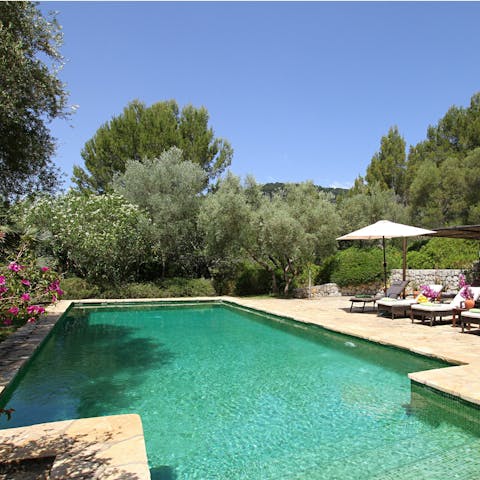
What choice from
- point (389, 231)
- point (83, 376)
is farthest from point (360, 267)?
point (83, 376)

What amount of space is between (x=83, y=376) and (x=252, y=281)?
1265cm

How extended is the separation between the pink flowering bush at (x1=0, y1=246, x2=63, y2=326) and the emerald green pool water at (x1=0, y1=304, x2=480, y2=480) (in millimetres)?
1904

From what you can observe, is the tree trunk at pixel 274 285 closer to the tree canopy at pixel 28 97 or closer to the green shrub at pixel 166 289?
the green shrub at pixel 166 289

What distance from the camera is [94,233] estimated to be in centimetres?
1673

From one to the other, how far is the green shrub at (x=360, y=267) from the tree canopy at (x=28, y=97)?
1301 centimetres

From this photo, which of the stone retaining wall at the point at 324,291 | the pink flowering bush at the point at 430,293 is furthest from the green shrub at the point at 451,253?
the pink flowering bush at the point at 430,293

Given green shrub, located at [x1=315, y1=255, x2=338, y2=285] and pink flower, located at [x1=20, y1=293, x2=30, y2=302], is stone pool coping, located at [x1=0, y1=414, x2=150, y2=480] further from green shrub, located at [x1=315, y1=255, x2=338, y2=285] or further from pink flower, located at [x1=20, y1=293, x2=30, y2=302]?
green shrub, located at [x1=315, y1=255, x2=338, y2=285]

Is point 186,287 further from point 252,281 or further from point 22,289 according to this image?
point 22,289

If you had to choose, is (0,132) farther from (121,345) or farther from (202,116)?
(202,116)

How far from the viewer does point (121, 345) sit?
362 inches

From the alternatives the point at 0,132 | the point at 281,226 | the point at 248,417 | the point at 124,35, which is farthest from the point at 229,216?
the point at 248,417

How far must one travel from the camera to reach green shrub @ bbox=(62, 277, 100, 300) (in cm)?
1645

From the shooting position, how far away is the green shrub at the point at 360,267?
17609 millimetres

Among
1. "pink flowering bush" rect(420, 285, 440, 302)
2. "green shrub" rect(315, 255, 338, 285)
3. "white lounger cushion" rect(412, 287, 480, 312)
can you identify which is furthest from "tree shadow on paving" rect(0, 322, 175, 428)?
"green shrub" rect(315, 255, 338, 285)
